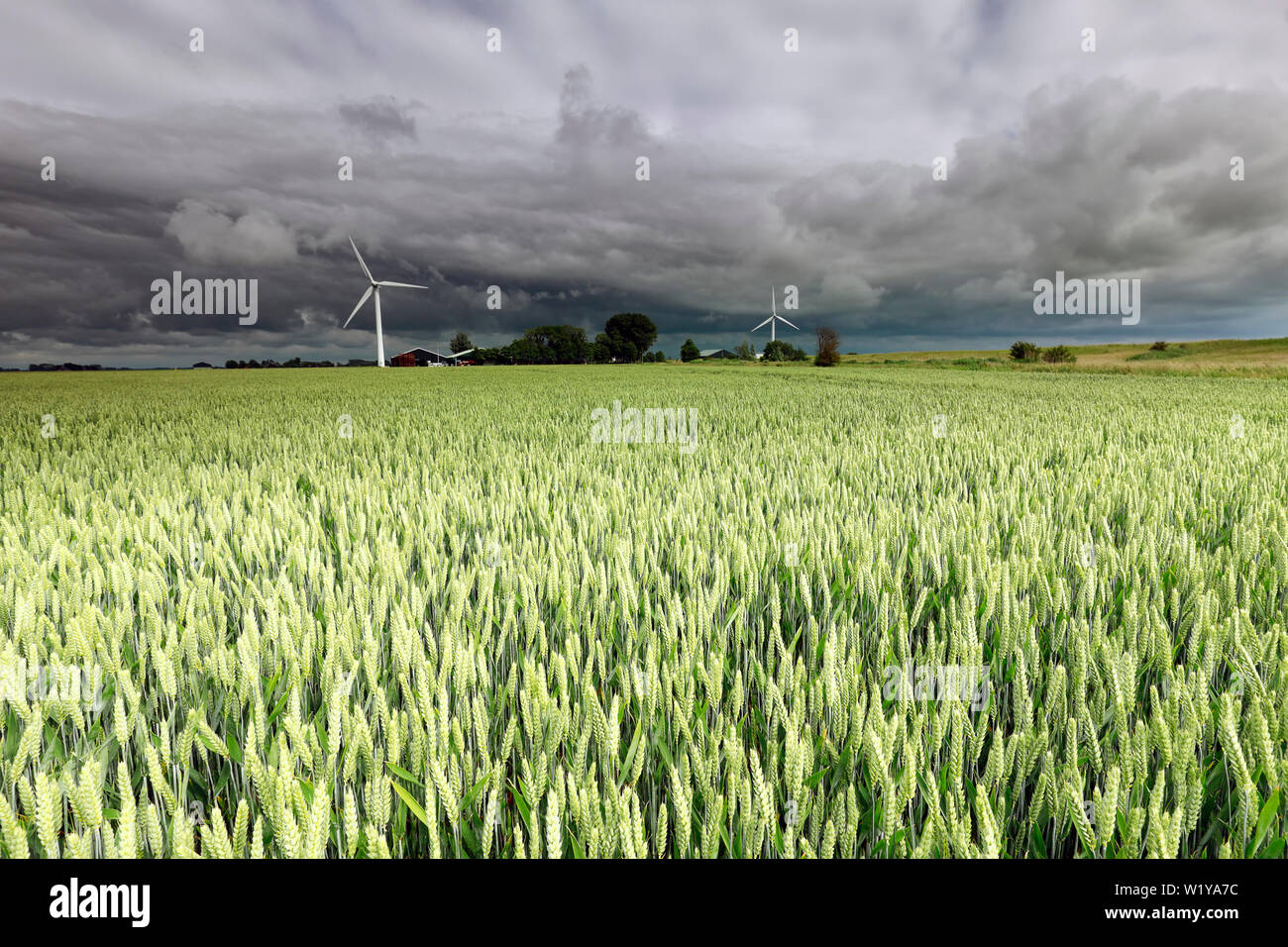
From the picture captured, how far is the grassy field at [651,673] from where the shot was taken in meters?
1.06

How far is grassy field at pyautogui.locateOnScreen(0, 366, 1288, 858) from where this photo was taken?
1062mm

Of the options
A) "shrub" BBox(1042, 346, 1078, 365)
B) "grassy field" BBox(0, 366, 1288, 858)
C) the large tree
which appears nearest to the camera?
"grassy field" BBox(0, 366, 1288, 858)

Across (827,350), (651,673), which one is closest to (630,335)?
(827,350)

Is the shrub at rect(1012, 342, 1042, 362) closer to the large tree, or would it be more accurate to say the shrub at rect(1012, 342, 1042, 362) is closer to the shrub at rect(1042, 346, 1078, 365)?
the shrub at rect(1042, 346, 1078, 365)

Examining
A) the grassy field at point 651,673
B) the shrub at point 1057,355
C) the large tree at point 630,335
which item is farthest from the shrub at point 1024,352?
the grassy field at point 651,673

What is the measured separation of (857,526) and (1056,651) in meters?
1.05

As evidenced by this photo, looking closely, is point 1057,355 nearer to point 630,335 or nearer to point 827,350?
point 827,350

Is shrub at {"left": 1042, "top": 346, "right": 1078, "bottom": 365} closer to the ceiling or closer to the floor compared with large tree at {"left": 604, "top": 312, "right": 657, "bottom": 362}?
closer to the floor

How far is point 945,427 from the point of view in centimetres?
748

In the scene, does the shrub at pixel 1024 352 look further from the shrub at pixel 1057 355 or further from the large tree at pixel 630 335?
the large tree at pixel 630 335

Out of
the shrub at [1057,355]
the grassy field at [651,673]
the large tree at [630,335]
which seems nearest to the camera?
the grassy field at [651,673]

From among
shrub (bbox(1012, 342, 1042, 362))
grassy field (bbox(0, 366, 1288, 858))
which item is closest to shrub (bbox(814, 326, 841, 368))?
shrub (bbox(1012, 342, 1042, 362))
